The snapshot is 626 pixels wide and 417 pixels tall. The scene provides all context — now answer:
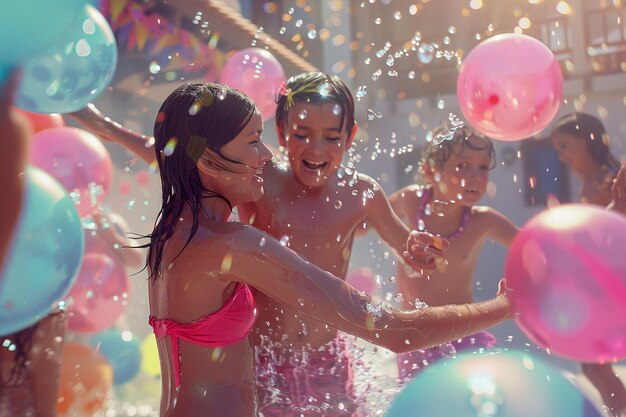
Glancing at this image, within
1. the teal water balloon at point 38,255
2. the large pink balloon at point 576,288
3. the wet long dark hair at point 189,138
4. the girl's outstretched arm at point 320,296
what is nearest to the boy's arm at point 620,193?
the large pink balloon at point 576,288

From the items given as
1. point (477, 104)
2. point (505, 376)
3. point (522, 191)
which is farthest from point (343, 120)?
point (522, 191)

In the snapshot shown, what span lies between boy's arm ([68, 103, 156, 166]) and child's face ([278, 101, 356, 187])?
1.68ft

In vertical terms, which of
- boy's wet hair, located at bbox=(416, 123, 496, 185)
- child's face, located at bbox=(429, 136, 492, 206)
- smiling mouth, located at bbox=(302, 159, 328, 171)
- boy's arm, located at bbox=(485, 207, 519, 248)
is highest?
smiling mouth, located at bbox=(302, 159, 328, 171)

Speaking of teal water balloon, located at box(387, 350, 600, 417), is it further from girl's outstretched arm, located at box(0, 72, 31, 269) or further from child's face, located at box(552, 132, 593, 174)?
child's face, located at box(552, 132, 593, 174)

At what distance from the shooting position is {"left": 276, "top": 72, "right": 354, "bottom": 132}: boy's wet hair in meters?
2.39

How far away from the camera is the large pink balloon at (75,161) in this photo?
2.98 metres

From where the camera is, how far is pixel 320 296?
1.56m

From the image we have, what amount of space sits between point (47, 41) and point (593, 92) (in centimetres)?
570

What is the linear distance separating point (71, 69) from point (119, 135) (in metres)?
0.30

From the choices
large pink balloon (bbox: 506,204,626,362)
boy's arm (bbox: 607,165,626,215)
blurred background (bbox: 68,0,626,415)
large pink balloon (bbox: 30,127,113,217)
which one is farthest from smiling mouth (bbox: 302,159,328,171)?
blurred background (bbox: 68,0,626,415)

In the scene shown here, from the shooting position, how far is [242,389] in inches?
67.2

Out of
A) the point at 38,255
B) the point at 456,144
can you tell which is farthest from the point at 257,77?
the point at 38,255

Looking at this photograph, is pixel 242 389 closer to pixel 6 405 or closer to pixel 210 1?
pixel 6 405

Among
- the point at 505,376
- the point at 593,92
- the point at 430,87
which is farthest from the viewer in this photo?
the point at 430,87
